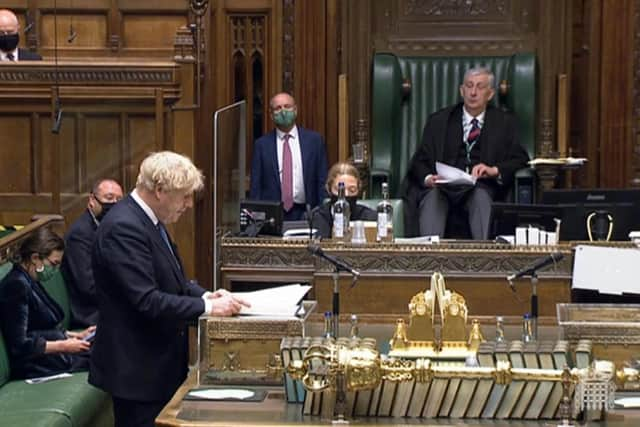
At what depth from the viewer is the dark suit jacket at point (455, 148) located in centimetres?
915

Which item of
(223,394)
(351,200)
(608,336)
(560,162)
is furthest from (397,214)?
(223,394)

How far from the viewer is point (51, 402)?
5766mm

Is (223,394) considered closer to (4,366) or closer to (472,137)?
(4,366)

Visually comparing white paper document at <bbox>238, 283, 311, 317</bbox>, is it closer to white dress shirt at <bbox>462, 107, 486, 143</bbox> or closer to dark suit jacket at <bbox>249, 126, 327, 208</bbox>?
dark suit jacket at <bbox>249, 126, 327, 208</bbox>

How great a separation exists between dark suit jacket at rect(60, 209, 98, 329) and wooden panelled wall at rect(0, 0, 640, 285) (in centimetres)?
231

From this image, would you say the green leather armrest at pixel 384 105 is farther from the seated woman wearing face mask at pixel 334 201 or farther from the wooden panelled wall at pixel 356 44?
the seated woman wearing face mask at pixel 334 201

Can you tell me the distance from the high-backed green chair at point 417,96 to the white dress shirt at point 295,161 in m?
0.69

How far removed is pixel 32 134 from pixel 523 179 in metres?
3.09

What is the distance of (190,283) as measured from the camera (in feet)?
17.2

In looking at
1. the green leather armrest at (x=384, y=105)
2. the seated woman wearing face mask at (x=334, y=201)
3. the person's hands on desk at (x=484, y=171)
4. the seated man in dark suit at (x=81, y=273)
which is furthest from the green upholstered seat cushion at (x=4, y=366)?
the green leather armrest at (x=384, y=105)

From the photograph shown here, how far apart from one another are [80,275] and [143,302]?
2.43 m

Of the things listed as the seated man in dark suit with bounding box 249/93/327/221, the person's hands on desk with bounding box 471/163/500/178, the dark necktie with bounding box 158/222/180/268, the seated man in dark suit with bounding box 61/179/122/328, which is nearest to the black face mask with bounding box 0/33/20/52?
the seated man in dark suit with bounding box 249/93/327/221

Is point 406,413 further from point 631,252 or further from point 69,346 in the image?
point 69,346

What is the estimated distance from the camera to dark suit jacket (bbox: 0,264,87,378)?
235 inches
